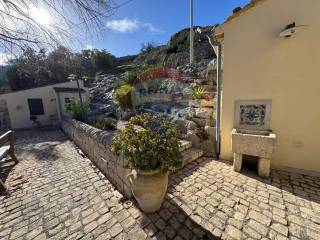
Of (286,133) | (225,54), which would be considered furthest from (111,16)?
(286,133)

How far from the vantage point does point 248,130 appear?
346 cm

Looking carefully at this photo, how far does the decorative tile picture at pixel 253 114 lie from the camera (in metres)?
3.33

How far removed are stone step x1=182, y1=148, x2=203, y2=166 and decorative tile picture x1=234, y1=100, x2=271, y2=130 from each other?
3.97 ft

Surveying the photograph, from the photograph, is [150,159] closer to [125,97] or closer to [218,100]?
[218,100]

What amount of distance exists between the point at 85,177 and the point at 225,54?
4375mm

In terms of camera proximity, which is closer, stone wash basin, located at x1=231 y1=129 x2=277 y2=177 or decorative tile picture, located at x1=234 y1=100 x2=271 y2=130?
stone wash basin, located at x1=231 y1=129 x2=277 y2=177

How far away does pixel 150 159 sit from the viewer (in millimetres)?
2045

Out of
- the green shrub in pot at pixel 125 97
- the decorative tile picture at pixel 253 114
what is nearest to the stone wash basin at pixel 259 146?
the decorative tile picture at pixel 253 114

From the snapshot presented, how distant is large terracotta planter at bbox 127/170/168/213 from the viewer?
82.7 inches

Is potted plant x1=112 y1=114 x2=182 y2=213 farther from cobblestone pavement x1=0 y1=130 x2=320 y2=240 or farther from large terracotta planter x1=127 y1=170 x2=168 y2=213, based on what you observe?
cobblestone pavement x1=0 y1=130 x2=320 y2=240

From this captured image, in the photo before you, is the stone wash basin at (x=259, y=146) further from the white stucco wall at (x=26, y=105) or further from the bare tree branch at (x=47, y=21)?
the white stucco wall at (x=26, y=105)

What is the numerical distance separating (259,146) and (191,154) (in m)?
1.56

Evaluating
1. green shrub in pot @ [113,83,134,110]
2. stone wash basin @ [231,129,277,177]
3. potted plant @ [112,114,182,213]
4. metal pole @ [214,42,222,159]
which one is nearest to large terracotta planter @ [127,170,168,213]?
potted plant @ [112,114,182,213]

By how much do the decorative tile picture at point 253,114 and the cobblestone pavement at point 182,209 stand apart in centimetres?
102
